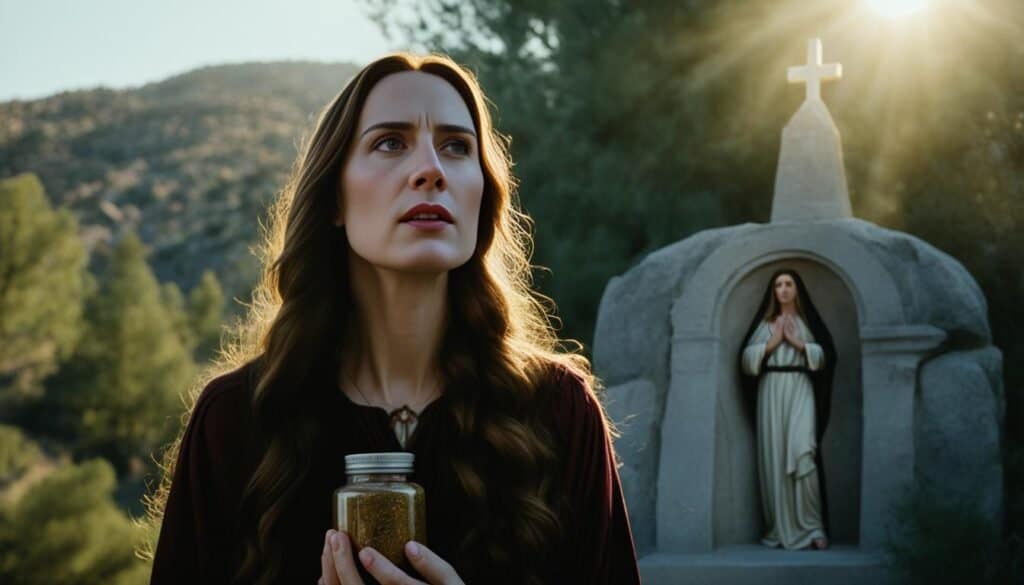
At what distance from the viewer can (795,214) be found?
8539 mm

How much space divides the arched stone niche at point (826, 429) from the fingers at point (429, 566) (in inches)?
261

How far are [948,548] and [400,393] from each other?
18.3 feet

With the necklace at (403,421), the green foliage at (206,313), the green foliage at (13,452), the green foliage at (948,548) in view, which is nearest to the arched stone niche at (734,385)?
the green foliage at (948,548)

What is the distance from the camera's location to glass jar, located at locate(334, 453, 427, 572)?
164cm

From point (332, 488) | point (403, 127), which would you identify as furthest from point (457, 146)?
point (332, 488)

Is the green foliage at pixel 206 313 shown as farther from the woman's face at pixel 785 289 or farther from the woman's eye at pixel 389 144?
the woman's eye at pixel 389 144

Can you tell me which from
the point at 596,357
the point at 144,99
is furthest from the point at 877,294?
the point at 144,99

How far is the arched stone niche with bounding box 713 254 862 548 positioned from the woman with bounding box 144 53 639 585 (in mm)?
6205

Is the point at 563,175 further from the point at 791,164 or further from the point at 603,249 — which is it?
the point at 791,164

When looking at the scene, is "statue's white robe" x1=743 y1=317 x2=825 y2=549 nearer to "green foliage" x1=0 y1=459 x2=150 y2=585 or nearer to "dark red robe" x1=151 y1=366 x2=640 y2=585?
"dark red robe" x1=151 y1=366 x2=640 y2=585

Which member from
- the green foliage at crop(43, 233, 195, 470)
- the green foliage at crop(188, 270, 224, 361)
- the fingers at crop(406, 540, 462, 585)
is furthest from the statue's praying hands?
the green foliage at crop(188, 270, 224, 361)

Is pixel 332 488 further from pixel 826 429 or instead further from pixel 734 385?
Result: pixel 826 429

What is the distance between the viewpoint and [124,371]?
20.5 m

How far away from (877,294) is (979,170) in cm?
575
